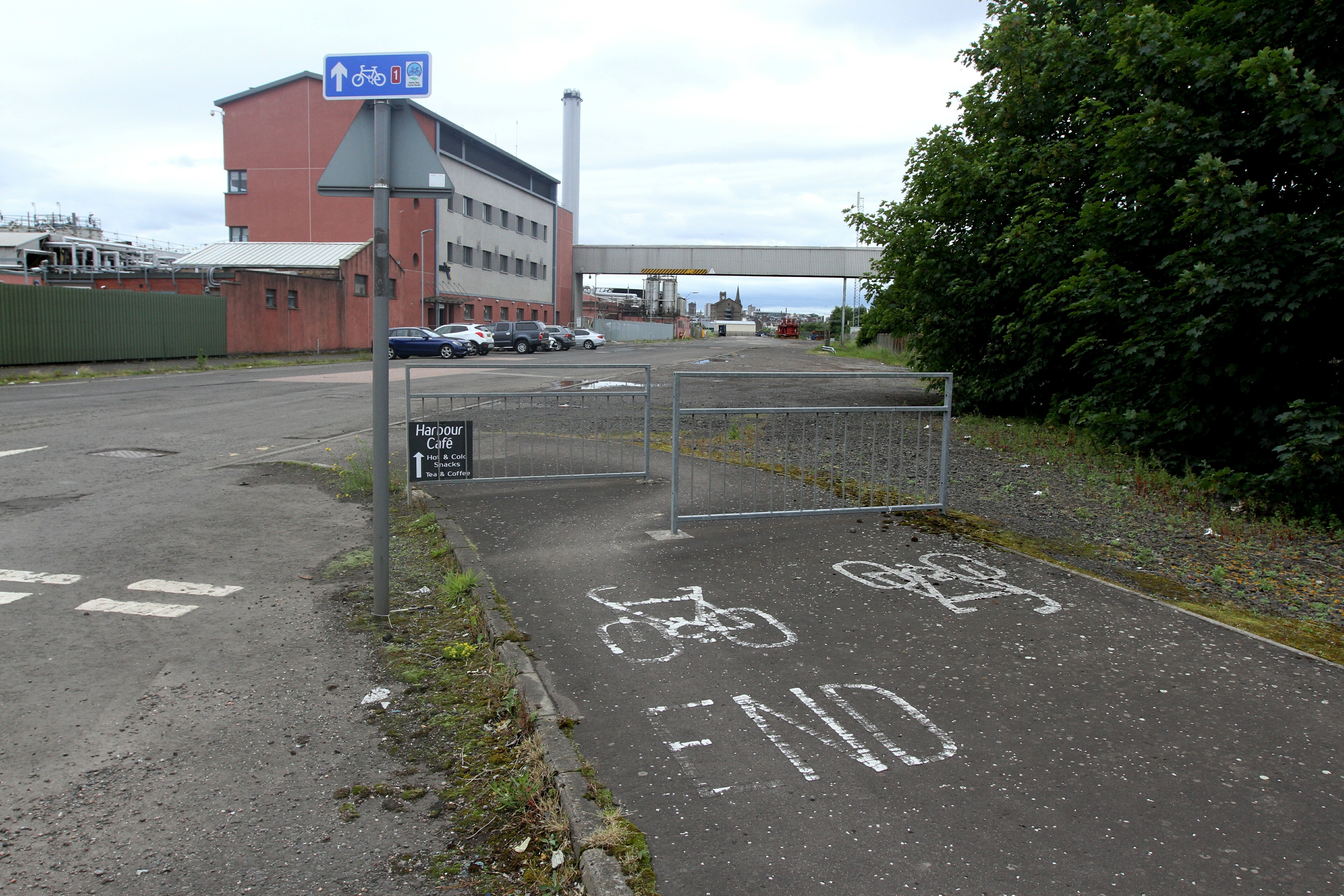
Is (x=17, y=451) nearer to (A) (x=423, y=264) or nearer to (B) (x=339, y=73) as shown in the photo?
(B) (x=339, y=73)

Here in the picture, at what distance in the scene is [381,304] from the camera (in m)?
4.96

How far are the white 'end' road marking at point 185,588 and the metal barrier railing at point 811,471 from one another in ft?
10.9

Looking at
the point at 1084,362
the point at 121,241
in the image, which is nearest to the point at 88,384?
the point at 1084,362

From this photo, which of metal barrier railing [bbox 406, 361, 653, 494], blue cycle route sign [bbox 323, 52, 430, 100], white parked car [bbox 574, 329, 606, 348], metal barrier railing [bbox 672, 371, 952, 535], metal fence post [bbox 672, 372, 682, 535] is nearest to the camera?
blue cycle route sign [bbox 323, 52, 430, 100]

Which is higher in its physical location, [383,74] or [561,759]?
[383,74]

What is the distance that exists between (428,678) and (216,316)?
34.4 metres

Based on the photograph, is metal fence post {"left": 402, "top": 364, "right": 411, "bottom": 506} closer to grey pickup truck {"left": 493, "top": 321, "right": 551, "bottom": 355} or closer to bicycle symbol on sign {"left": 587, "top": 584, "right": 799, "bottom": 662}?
bicycle symbol on sign {"left": 587, "top": 584, "right": 799, "bottom": 662}

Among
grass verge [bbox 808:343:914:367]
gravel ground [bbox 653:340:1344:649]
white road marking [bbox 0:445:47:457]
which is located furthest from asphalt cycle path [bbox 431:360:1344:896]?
grass verge [bbox 808:343:914:367]

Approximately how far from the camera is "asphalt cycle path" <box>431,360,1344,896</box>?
316cm

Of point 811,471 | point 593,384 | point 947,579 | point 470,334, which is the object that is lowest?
point 947,579

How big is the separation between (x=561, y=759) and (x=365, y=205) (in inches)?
2101

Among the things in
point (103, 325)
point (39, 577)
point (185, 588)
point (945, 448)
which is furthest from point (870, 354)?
point (39, 577)

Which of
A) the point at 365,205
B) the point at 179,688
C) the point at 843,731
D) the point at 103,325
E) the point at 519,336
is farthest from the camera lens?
the point at 519,336

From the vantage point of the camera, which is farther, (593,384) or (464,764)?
(593,384)
